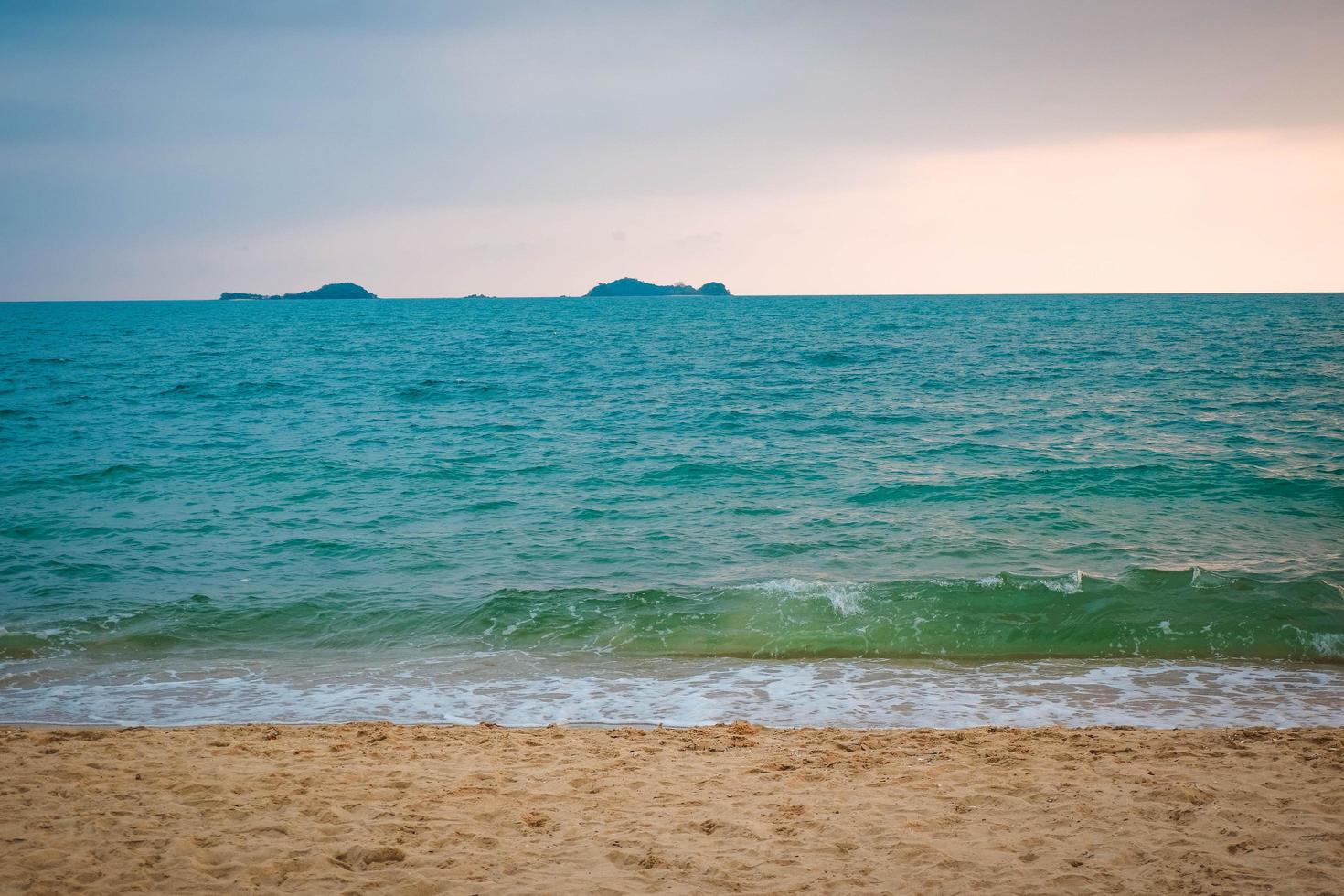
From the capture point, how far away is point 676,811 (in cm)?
593

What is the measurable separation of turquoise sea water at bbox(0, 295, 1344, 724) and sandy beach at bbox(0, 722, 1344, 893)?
1.43 metres

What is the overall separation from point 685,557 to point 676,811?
27.7ft

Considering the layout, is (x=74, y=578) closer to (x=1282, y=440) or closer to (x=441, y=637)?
(x=441, y=637)

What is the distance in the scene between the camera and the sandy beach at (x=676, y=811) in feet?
16.3

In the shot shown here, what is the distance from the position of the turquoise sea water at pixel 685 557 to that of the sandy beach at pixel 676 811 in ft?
4.70

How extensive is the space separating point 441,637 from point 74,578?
692 cm

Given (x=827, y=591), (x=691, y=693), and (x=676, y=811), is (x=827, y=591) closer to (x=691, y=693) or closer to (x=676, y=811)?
(x=691, y=693)

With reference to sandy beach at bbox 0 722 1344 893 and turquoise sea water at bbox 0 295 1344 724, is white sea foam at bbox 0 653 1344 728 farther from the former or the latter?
sandy beach at bbox 0 722 1344 893

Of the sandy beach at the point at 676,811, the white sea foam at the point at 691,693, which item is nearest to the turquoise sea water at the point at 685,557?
the white sea foam at the point at 691,693

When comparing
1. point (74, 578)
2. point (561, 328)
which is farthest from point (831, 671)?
point (561, 328)

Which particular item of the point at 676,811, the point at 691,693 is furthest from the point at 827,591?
the point at 676,811

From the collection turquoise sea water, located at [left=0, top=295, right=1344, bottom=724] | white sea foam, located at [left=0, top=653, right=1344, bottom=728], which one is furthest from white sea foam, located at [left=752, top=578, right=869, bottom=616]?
white sea foam, located at [left=0, top=653, right=1344, bottom=728]

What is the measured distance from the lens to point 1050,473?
19.0m

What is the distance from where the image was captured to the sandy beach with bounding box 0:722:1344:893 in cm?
497
